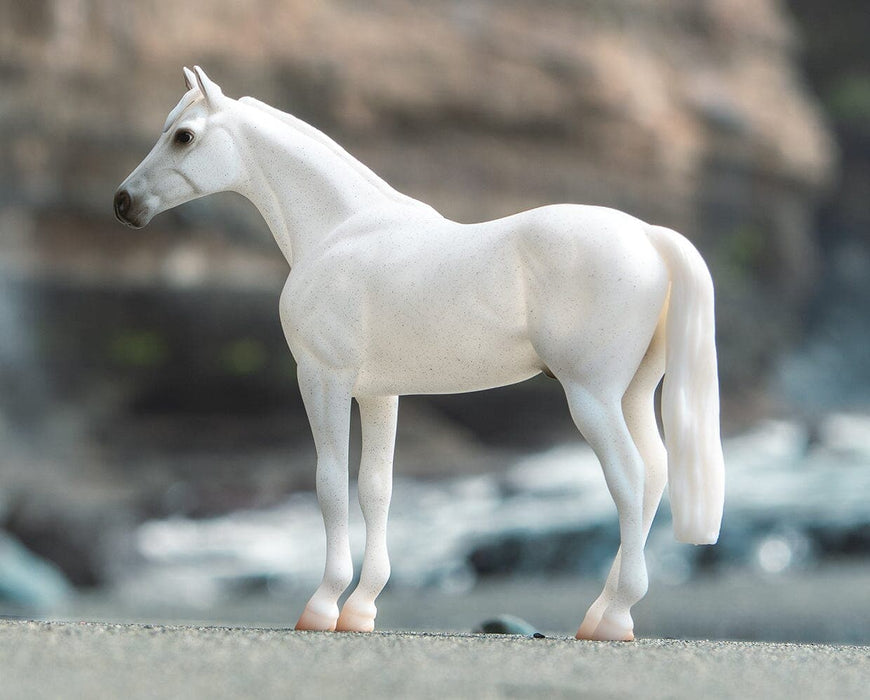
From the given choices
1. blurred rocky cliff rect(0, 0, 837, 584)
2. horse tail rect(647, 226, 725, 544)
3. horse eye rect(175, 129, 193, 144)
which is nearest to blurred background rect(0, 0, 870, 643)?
blurred rocky cliff rect(0, 0, 837, 584)

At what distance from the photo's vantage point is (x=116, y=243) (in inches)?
327

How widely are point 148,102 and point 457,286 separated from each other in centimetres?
629

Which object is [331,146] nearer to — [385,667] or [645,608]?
[385,667]

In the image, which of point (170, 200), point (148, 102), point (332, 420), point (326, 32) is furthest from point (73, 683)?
point (326, 32)

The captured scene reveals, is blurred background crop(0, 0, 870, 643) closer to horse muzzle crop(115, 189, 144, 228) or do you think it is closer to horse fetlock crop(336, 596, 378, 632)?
horse fetlock crop(336, 596, 378, 632)

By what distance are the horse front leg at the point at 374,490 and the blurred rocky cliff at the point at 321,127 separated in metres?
5.96

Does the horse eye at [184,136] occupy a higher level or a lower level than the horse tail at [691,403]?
higher

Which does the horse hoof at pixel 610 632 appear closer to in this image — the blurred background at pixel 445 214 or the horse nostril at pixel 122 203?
the horse nostril at pixel 122 203

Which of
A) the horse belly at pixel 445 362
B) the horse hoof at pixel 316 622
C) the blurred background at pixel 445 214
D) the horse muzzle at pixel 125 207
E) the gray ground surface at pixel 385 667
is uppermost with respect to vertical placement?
the horse muzzle at pixel 125 207

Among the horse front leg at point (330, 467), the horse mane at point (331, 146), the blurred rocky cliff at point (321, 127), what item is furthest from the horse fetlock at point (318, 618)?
the blurred rocky cliff at point (321, 127)

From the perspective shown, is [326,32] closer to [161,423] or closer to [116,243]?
[116,243]

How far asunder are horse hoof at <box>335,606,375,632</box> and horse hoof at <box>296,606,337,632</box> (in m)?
0.03

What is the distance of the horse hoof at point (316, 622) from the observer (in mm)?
2428

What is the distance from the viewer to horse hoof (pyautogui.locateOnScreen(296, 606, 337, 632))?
243 cm
